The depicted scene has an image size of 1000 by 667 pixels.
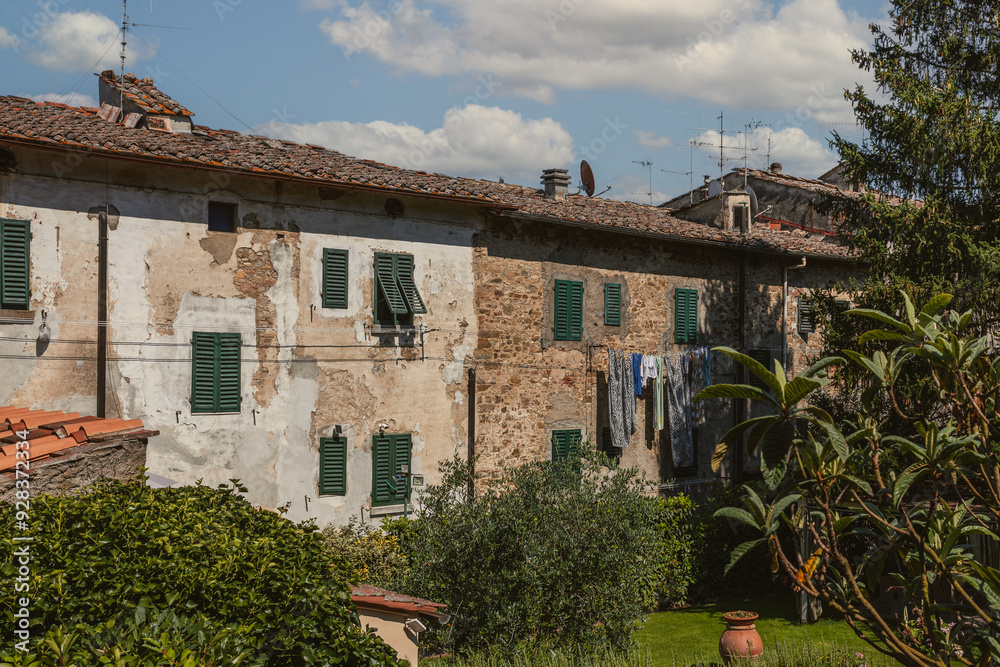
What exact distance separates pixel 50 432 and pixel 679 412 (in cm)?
1232

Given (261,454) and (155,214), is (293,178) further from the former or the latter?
(261,454)

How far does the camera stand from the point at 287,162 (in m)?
13.3

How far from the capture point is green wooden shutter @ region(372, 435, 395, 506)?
1421 cm

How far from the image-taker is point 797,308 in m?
20.0

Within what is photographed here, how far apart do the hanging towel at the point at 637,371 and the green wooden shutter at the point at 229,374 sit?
7930 millimetres

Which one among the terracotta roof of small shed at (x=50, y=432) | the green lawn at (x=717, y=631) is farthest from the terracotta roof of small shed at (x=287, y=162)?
the green lawn at (x=717, y=631)

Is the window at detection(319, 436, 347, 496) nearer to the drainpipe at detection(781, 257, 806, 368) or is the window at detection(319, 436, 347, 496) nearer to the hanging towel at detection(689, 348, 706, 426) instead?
the hanging towel at detection(689, 348, 706, 426)

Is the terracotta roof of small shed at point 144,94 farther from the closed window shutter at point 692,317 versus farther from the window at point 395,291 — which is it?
the closed window shutter at point 692,317

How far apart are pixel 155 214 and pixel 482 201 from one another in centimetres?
546

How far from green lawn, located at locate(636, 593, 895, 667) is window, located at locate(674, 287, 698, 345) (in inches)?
224

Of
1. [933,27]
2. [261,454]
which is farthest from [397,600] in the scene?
[933,27]

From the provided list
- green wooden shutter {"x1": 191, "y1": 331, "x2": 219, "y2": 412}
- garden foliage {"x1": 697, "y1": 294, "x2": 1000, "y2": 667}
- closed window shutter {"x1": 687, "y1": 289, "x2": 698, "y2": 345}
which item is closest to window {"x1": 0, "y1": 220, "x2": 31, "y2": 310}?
green wooden shutter {"x1": 191, "y1": 331, "x2": 219, "y2": 412}

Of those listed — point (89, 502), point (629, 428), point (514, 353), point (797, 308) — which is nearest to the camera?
point (89, 502)

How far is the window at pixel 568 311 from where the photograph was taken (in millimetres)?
16234
